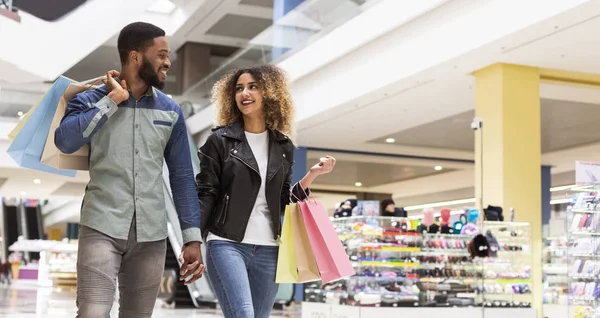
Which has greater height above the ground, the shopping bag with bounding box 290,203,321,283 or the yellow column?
the yellow column

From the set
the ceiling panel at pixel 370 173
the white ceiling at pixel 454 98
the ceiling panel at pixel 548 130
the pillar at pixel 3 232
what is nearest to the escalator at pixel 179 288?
the white ceiling at pixel 454 98

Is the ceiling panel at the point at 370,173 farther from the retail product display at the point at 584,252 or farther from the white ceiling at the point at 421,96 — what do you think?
the retail product display at the point at 584,252

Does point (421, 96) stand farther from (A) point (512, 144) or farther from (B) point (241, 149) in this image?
(B) point (241, 149)

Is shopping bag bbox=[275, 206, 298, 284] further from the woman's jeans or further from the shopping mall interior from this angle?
the shopping mall interior

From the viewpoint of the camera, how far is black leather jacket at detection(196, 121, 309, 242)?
370 centimetres

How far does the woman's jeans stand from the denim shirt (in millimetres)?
361

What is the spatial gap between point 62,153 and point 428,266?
Result: 8115 mm

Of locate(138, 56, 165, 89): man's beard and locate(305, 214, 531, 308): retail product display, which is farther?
locate(305, 214, 531, 308): retail product display

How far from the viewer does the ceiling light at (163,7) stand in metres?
23.4

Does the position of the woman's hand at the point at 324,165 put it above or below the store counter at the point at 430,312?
above

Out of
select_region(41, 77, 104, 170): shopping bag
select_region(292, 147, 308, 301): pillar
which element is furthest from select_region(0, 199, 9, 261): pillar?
select_region(41, 77, 104, 170): shopping bag

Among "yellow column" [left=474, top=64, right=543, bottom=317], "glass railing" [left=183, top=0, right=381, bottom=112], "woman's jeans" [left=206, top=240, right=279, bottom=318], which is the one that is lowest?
"woman's jeans" [left=206, top=240, right=279, bottom=318]

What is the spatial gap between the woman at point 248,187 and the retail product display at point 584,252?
223 inches

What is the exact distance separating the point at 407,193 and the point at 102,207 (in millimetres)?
27613
